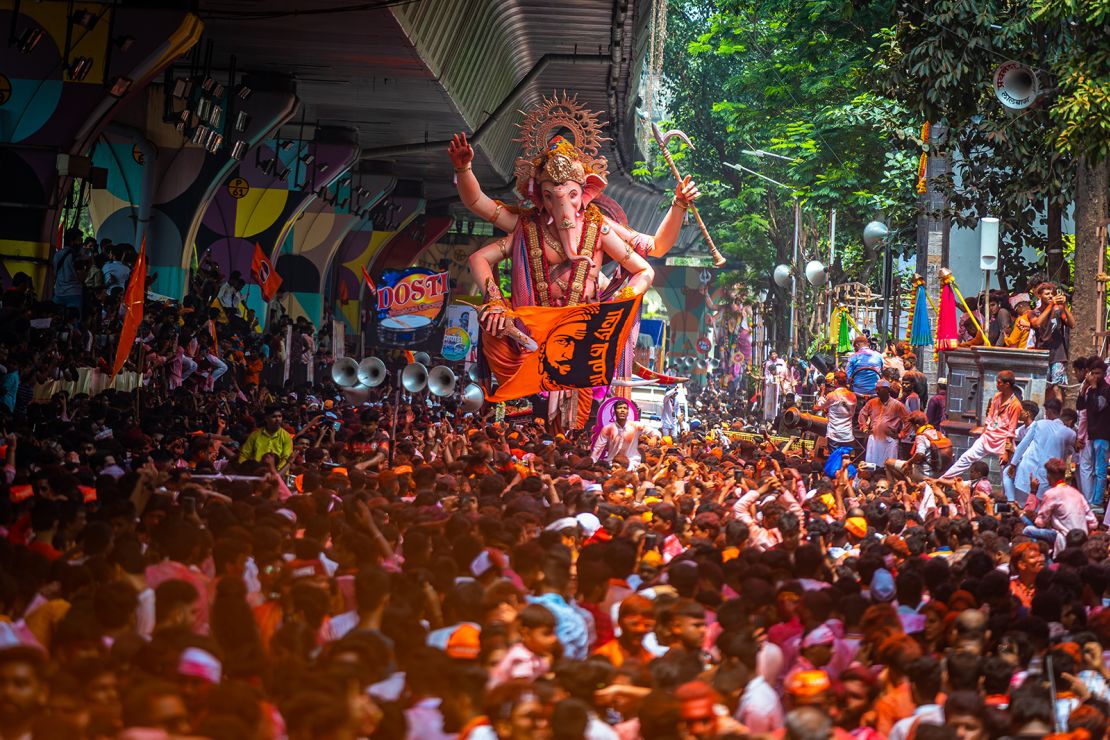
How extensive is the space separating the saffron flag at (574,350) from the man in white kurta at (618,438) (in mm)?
468

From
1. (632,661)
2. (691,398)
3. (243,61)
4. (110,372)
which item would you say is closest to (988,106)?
(243,61)

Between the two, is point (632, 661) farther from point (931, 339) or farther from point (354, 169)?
point (354, 169)

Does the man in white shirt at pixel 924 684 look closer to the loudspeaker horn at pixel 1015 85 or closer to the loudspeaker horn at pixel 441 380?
the loudspeaker horn at pixel 441 380

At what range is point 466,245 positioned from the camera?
4300 centimetres

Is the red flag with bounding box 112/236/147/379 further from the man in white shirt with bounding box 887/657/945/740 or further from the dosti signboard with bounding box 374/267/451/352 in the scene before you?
the man in white shirt with bounding box 887/657/945/740

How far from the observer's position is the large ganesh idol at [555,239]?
50.4ft

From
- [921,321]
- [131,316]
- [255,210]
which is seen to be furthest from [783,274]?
[131,316]

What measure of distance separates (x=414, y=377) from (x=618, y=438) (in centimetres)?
504

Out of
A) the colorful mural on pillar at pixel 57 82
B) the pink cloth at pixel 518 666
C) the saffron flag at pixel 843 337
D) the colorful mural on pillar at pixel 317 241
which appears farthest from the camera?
the saffron flag at pixel 843 337

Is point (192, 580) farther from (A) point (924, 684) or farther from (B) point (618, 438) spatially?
(B) point (618, 438)

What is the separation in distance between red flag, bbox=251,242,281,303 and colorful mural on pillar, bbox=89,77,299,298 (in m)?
3.35

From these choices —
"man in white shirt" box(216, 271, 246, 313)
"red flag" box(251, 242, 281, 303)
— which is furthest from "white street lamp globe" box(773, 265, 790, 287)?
"man in white shirt" box(216, 271, 246, 313)

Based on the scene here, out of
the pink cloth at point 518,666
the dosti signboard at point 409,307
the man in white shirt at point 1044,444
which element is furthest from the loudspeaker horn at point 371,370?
the pink cloth at point 518,666

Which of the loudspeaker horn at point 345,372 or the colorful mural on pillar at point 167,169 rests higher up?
the colorful mural on pillar at point 167,169
